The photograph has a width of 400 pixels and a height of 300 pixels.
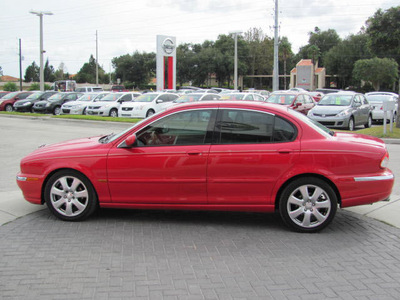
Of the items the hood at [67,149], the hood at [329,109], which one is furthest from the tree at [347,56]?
the hood at [67,149]

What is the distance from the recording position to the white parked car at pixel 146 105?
2302 centimetres

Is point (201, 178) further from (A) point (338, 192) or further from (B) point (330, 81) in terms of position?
(B) point (330, 81)

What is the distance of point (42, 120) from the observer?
24.0m

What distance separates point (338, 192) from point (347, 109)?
13.2 metres

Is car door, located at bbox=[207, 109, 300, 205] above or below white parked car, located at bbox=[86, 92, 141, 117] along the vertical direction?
below

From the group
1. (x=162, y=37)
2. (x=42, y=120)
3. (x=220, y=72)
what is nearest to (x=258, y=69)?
(x=220, y=72)

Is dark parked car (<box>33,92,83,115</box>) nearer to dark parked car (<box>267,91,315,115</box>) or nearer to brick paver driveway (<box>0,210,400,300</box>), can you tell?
dark parked car (<box>267,91,315,115</box>)

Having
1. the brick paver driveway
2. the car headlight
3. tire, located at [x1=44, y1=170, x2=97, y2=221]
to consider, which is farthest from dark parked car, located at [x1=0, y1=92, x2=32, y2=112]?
tire, located at [x1=44, y1=170, x2=97, y2=221]

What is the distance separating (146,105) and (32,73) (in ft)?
329

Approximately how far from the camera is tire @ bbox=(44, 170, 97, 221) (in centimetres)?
553

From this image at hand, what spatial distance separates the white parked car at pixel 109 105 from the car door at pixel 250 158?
20.6 metres

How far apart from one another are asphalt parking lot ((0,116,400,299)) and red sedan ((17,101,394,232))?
1.07 feet

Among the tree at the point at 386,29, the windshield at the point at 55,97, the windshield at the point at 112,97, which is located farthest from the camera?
the windshield at the point at 55,97

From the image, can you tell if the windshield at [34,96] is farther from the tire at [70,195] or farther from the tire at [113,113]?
the tire at [70,195]
